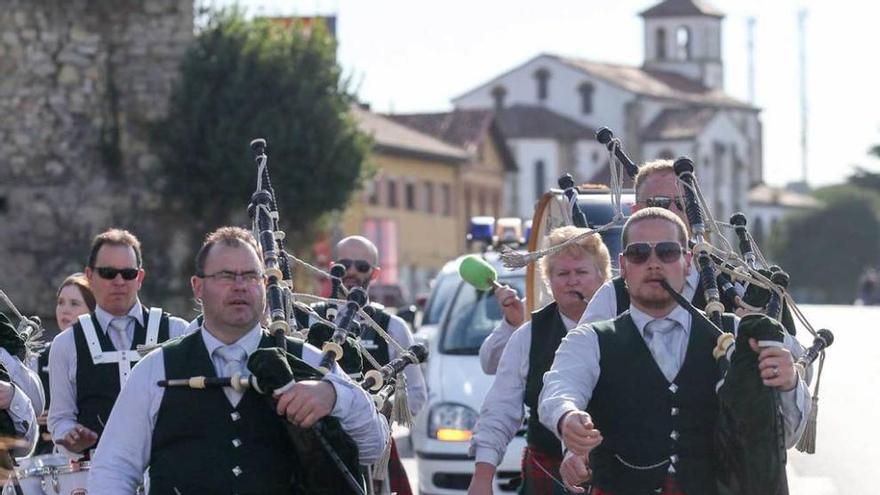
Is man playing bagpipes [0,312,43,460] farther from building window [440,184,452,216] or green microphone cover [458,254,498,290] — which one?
building window [440,184,452,216]

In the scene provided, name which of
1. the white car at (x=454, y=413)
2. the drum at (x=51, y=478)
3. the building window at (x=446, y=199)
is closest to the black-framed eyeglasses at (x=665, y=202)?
the drum at (x=51, y=478)

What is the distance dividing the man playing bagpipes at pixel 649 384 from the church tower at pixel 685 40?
139 metres

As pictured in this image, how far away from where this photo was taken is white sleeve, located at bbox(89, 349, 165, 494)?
669 centimetres

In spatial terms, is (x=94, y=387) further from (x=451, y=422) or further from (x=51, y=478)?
(x=451, y=422)

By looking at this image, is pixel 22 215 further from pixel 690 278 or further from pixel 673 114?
pixel 673 114

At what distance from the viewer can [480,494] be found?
8.38 metres

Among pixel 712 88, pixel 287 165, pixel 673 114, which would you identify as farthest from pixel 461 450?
pixel 712 88

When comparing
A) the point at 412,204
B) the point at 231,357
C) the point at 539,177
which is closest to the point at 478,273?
the point at 231,357

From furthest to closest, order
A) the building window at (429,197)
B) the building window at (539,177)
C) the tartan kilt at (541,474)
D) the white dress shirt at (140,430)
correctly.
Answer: the building window at (539,177), the building window at (429,197), the tartan kilt at (541,474), the white dress shirt at (140,430)

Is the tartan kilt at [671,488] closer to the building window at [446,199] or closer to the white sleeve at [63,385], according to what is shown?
the white sleeve at [63,385]

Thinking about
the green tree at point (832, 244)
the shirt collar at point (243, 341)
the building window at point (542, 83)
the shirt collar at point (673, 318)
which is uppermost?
the building window at point (542, 83)

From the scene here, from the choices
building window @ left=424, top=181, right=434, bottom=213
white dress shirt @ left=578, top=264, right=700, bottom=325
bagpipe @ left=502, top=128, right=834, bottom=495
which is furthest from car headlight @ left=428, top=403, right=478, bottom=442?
building window @ left=424, top=181, right=434, bottom=213

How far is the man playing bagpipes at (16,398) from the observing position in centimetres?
829

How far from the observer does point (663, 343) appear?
6.97 meters
